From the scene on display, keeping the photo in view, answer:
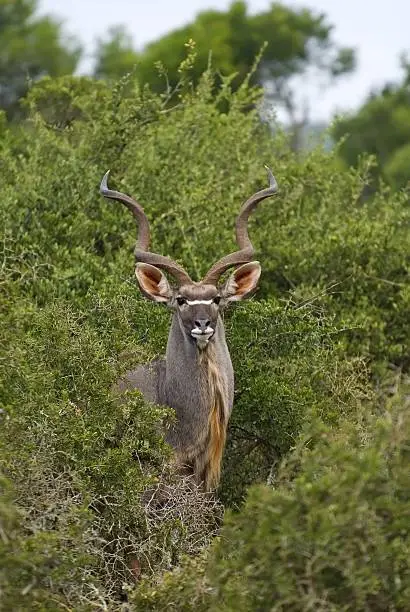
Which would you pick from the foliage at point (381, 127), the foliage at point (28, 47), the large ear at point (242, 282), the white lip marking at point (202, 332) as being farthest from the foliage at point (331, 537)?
the foliage at point (381, 127)

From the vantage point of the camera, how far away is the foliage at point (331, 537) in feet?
17.5

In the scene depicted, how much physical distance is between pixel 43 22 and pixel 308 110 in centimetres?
729

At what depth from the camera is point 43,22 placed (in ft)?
114

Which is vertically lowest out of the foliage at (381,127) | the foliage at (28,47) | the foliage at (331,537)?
the foliage at (381,127)

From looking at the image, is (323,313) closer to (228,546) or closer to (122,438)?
(122,438)

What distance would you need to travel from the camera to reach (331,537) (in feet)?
17.5

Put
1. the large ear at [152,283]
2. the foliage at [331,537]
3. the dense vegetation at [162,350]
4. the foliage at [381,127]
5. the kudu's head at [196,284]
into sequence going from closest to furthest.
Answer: the foliage at [331,537], the dense vegetation at [162,350], the kudu's head at [196,284], the large ear at [152,283], the foliage at [381,127]

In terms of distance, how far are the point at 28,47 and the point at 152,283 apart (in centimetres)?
2440

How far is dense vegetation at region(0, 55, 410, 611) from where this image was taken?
5.50m

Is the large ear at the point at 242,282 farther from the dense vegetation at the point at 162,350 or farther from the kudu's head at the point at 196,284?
the dense vegetation at the point at 162,350

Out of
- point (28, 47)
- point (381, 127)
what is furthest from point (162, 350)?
point (28, 47)

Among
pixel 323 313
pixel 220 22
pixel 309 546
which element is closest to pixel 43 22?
pixel 220 22

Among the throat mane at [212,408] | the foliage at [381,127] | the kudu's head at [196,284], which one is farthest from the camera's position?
the foliage at [381,127]

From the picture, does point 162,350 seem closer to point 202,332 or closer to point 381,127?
point 202,332
